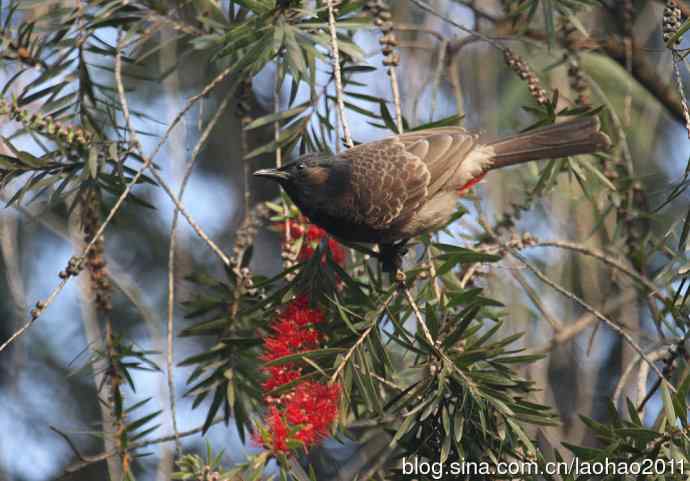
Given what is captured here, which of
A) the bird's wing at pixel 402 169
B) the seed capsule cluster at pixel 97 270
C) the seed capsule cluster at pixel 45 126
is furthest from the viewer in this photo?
the bird's wing at pixel 402 169

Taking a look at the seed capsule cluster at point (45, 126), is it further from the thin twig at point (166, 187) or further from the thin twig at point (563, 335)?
the thin twig at point (563, 335)

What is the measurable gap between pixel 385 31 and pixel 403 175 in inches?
28.7

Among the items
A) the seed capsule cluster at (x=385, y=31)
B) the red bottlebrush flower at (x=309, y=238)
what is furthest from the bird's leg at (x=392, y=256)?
the seed capsule cluster at (x=385, y=31)

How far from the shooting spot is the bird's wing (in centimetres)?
354

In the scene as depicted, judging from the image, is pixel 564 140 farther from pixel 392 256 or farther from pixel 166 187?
pixel 166 187

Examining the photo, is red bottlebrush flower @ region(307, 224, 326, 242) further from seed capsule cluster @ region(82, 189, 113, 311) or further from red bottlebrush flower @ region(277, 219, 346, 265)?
seed capsule cluster @ region(82, 189, 113, 311)

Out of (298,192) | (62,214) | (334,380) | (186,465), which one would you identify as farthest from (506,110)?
(186,465)

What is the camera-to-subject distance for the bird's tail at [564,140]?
312cm

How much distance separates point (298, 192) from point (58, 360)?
2388 mm

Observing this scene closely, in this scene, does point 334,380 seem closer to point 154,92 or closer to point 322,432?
point 322,432

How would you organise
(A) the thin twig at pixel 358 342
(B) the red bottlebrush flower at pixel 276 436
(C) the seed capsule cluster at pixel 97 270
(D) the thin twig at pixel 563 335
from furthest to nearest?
(D) the thin twig at pixel 563 335
(C) the seed capsule cluster at pixel 97 270
(A) the thin twig at pixel 358 342
(B) the red bottlebrush flower at pixel 276 436

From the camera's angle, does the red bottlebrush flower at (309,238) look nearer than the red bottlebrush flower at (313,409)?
No

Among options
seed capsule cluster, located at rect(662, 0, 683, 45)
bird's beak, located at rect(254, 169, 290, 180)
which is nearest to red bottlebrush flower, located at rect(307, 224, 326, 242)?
bird's beak, located at rect(254, 169, 290, 180)

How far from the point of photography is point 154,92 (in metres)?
5.62
